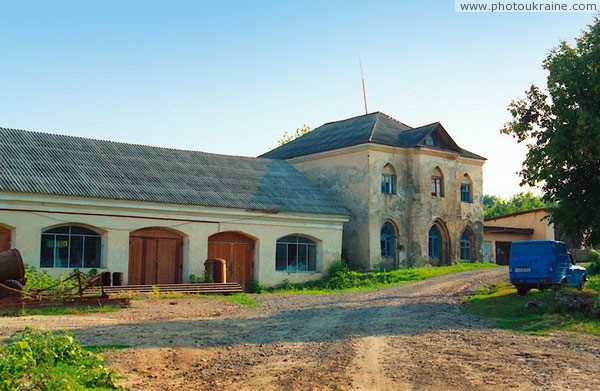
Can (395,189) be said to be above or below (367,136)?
below

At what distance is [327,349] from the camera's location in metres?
12.1

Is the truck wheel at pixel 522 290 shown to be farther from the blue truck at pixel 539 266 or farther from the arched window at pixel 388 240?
the arched window at pixel 388 240

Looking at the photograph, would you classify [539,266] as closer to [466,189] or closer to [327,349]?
[327,349]

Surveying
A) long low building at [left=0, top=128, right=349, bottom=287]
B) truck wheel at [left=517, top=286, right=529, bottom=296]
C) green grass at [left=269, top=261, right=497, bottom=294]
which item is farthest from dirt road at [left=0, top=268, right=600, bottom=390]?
green grass at [left=269, top=261, right=497, bottom=294]

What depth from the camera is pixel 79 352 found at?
10422 millimetres

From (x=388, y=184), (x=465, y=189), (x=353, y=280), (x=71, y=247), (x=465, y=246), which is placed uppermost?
(x=465, y=189)

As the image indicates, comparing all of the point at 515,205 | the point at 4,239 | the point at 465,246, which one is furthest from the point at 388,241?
the point at 515,205

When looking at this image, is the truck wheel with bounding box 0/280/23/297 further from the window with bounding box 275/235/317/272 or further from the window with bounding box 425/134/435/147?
the window with bounding box 425/134/435/147

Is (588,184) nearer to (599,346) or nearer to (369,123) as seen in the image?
(599,346)

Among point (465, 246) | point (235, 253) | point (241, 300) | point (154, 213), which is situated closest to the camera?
point (241, 300)

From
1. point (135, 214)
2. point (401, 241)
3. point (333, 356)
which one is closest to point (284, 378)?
point (333, 356)

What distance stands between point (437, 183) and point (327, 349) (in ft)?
81.3

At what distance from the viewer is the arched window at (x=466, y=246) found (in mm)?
37312

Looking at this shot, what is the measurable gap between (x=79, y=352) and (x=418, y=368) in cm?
536
